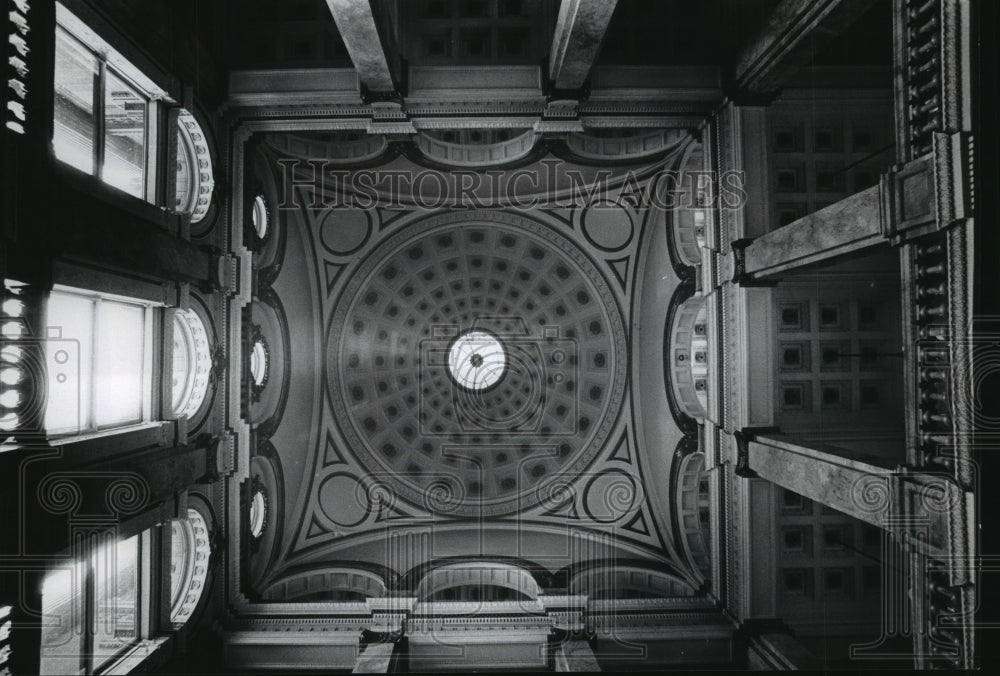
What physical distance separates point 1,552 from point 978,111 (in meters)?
11.2

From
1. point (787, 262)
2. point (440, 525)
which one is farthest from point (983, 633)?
point (440, 525)

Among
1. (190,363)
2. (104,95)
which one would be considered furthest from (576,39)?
(190,363)

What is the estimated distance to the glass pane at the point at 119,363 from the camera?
8.76m

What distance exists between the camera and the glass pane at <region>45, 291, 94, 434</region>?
7.62 m

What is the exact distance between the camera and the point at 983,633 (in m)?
6.51

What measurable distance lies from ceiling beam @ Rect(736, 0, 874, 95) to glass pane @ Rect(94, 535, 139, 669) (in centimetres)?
1217

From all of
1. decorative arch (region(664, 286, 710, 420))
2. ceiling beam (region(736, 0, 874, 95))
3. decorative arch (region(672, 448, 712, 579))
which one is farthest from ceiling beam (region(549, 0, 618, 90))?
decorative arch (region(672, 448, 712, 579))

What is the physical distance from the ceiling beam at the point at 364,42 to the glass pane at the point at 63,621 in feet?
26.8

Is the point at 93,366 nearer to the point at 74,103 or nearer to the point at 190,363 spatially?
the point at 190,363

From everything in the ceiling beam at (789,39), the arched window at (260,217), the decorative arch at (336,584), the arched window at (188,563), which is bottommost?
the decorative arch at (336,584)

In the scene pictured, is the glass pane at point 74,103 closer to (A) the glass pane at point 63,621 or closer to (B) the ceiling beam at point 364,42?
(B) the ceiling beam at point 364,42

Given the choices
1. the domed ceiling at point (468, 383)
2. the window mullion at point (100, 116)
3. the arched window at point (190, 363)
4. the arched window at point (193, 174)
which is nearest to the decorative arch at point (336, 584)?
the domed ceiling at point (468, 383)

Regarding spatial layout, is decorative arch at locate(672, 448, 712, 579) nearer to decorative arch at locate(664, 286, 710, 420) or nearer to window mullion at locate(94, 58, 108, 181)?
decorative arch at locate(664, 286, 710, 420)

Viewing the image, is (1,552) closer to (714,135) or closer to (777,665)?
(777,665)
